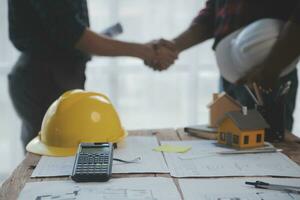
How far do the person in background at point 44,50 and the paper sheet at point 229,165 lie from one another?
569 mm

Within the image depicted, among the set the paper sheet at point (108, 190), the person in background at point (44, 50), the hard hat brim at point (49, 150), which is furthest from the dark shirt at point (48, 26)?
the paper sheet at point (108, 190)

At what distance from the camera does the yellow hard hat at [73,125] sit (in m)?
0.91

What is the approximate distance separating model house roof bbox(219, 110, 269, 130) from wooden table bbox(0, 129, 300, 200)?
72mm

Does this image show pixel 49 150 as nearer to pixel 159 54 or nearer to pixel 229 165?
pixel 229 165

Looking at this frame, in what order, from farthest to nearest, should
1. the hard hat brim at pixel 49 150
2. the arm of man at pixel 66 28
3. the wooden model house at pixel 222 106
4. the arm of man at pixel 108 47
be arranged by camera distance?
the arm of man at pixel 108 47 < the arm of man at pixel 66 28 < the wooden model house at pixel 222 106 < the hard hat brim at pixel 49 150

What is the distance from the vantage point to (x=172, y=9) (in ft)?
6.33

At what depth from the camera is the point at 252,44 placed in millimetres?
1210

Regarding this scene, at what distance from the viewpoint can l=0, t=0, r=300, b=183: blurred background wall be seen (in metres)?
1.92

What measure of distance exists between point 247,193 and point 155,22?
4.50 ft

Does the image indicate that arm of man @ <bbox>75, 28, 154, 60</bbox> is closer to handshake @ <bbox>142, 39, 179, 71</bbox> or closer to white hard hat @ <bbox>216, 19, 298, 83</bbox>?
handshake @ <bbox>142, 39, 179, 71</bbox>

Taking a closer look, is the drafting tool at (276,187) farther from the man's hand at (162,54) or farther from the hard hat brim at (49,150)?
the man's hand at (162,54)

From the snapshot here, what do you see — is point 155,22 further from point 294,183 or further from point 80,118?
point 294,183

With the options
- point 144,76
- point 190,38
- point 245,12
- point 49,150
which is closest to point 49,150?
point 49,150

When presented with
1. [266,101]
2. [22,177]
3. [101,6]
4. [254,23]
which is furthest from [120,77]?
[22,177]
